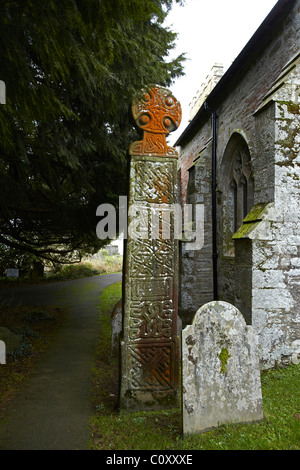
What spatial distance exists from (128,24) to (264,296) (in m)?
3.94

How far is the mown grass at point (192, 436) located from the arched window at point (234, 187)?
4.67 metres

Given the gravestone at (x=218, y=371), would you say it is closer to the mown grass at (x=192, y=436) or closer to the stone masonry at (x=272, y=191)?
the mown grass at (x=192, y=436)

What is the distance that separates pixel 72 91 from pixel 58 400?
3.93 metres

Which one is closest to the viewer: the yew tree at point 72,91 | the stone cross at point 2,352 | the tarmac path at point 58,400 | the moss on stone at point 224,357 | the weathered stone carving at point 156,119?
the yew tree at point 72,91

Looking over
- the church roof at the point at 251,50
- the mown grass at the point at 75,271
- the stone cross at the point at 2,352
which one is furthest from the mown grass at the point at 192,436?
the mown grass at the point at 75,271

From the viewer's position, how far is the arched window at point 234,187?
791 centimetres

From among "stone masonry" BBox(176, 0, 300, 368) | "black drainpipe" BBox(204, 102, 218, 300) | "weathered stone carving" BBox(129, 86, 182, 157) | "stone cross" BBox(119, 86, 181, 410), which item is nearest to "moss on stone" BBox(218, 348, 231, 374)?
"stone cross" BBox(119, 86, 181, 410)

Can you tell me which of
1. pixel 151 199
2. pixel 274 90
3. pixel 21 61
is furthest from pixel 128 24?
pixel 274 90

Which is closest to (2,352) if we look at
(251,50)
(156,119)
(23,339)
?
(23,339)

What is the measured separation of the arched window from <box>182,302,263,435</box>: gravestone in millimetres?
5031

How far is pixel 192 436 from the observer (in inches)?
117

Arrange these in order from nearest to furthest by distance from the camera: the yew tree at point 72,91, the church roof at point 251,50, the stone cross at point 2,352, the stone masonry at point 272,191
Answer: the yew tree at point 72,91 → the stone masonry at point 272,191 → the stone cross at point 2,352 → the church roof at point 251,50

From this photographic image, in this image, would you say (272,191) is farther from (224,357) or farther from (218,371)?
(218,371)

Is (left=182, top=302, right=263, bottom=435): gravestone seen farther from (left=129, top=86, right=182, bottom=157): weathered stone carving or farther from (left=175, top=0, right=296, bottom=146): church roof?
(left=175, top=0, right=296, bottom=146): church roof
